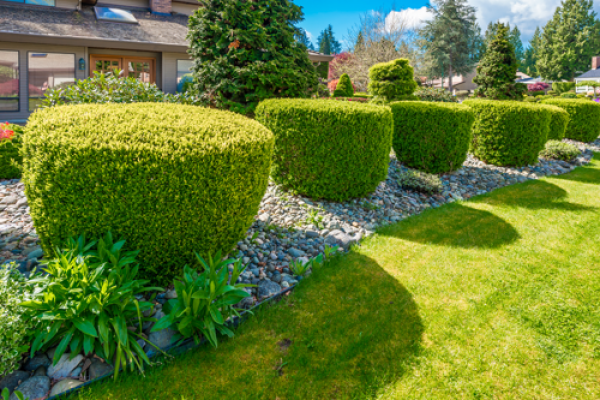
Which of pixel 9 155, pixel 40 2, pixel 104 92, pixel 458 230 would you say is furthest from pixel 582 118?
pixel 40 2

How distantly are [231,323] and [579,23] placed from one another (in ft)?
203

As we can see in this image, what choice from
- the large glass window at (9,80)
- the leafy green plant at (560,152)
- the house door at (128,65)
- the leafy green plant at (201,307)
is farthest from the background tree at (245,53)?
the large glass window at (9,80)

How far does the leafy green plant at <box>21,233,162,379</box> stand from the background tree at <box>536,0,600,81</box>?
188 feet

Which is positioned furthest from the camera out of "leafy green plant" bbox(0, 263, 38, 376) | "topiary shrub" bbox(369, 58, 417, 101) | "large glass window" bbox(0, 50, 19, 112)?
"topiary shrub" bbox(369, 58, 417, 101)

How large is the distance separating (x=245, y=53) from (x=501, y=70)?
11.6 metres

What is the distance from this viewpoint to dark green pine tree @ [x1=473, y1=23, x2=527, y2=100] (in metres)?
13.8

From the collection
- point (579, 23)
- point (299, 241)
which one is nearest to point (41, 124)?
point (299, 241)

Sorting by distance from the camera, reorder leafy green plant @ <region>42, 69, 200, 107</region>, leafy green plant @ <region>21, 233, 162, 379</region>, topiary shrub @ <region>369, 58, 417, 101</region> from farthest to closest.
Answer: topiary shrub @ <region>369, 58, 417, 101</region>, leafy green plant @ <region>42, 69, 200, 107</region>, leafy green plant @ <region>21, 233, 162, 379</region>

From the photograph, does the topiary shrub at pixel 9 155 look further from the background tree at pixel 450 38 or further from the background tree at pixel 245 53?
the background tree at pixel 450 38

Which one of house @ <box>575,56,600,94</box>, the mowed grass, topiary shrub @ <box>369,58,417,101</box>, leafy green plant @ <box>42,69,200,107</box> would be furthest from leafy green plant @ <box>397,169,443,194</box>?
house @ <box>575,56,600,94</box>

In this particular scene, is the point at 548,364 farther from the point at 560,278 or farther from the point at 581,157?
the point at 581,157

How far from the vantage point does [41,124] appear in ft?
10.2

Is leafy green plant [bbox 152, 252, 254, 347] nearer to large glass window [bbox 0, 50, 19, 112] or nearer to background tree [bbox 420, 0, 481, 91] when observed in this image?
large glass window [bbox 0, 50, 19, 112]

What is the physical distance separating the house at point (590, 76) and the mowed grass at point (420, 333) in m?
43.0
